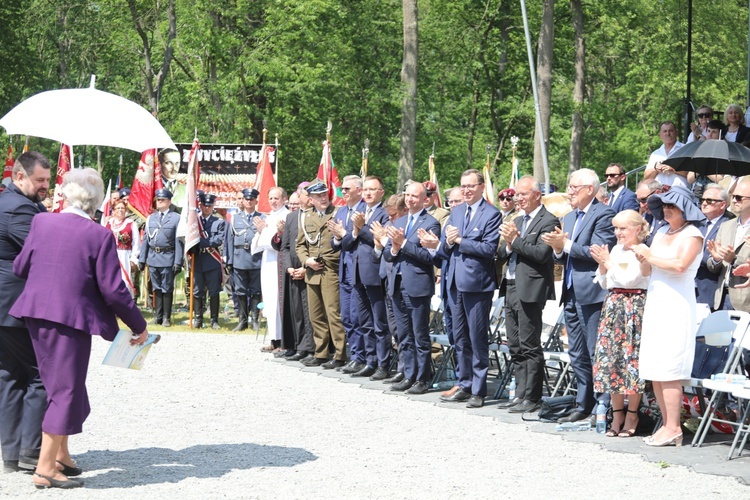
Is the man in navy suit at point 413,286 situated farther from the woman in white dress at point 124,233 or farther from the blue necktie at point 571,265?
the woman in white dress at point 124,233

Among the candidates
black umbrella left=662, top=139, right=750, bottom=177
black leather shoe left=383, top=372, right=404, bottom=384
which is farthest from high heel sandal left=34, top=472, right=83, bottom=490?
black umbrella left=662, top=139, right=750, bottom=177

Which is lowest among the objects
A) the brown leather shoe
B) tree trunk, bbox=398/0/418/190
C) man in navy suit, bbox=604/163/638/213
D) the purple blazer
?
the brown leather shoe

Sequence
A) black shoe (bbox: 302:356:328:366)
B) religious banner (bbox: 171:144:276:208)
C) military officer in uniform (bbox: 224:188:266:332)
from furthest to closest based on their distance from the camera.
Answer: religious banner (bbox: 171:144:276:208), military officer in uniform (bbox: 224:188:266:332), black shoe (bbox: 302:356:328:366)

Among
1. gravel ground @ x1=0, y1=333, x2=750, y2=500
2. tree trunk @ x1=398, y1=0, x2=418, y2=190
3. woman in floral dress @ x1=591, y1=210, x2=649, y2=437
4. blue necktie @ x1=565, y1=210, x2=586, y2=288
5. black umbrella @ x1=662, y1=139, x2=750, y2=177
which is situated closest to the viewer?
gravel ground @ x1=0, y1=333, x2=750, y2=500

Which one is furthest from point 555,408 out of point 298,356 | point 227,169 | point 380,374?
point 227,169

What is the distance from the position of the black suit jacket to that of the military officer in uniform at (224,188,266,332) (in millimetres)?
7514

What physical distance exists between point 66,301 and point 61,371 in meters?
0.43

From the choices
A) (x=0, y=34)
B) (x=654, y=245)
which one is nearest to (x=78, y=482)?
(x=654, y=245)

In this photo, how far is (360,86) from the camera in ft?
103

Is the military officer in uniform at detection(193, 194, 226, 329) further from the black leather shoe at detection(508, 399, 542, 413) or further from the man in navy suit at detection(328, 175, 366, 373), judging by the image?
the black leather shoe at detection(508, 399, 542, 413)

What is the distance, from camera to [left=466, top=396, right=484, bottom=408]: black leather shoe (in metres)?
9.91

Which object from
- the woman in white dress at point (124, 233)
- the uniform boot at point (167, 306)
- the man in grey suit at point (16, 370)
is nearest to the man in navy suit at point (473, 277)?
the man in grey suit at point (16, 370)

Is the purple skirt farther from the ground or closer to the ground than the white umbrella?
closer to the ground

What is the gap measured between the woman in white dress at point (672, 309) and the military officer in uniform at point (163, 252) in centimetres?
1047
